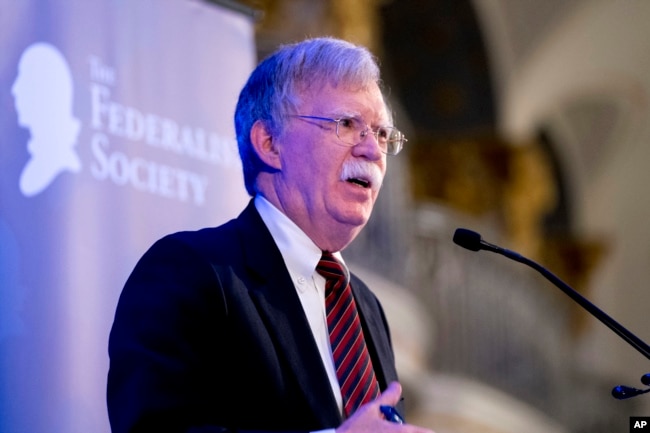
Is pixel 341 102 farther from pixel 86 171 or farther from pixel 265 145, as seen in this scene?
pixel 86 171

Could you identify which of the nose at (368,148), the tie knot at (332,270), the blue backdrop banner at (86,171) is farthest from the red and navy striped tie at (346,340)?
the blue backdrop banner at (86,171)

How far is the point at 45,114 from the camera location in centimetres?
291

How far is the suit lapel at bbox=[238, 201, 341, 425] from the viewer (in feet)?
7.97

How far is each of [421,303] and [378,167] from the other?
8160 mm

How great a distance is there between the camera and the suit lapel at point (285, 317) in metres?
2.43

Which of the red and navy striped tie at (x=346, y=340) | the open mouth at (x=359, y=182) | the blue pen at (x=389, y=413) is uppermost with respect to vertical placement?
the open mouth at (x=359, y=182)

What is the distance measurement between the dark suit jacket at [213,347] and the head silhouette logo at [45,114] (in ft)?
1.78

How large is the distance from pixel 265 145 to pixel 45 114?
572mm

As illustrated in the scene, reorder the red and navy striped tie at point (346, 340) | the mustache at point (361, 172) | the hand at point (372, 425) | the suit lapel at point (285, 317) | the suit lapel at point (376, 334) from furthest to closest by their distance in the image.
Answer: the suit lapel at point (376, 334) < the mustache at point (361, 172) < the red and navy striped tie at point (346, 340) < the suit lapel at point (285, 317) < the hand at point (372, 425)

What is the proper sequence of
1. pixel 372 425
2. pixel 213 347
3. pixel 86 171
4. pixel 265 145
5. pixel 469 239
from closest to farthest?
pixel 372 425 → pixel 213 347 → pixel 469 239 → pixel 265 145 → pixel 86 171

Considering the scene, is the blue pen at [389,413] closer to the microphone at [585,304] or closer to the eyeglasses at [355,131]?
the microphone at [585,304]

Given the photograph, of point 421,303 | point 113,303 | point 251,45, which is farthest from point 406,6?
point 113,303

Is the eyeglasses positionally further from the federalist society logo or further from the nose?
the federalist society logo

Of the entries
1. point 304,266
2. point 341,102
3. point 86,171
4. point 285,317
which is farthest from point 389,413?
point 86,171
